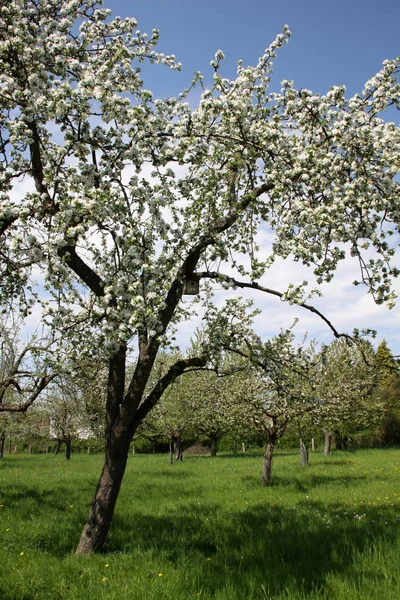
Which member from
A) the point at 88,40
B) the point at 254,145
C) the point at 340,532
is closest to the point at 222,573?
the point at 340,532

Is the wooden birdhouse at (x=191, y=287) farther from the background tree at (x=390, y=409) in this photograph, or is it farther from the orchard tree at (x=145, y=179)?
the background tree at (x=390, y=409)

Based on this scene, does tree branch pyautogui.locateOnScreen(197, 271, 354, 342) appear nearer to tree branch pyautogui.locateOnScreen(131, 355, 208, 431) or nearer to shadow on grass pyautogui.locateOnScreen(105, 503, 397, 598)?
tree branch pyautogui.locateOnScreen(131, 355, 208, 431)

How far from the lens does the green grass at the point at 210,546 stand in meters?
5.91

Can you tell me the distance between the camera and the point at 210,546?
8.48 meters

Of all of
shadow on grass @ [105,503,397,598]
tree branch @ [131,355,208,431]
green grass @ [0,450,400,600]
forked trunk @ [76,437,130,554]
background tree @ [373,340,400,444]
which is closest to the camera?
green grass @ [0,450,400,600]

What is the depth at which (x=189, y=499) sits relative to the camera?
14242 millimetres

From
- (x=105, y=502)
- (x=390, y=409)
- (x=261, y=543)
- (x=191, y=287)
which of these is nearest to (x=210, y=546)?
(x=261, y=543)

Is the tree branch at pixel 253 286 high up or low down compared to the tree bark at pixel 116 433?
up

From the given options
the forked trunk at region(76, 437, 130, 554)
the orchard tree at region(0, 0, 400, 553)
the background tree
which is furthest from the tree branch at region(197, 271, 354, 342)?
the background tree

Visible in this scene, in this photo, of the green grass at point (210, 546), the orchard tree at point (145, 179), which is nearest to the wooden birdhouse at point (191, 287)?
the orchard tree at point (145, 179)

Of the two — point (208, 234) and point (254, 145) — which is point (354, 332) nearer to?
point (208, 234)

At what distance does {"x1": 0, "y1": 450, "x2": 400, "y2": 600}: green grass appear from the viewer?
19.4 ft

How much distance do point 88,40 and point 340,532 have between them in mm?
10334

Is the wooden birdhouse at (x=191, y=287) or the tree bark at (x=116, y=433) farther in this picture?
A: the wooden birdhouse at (x=191, y=287)
